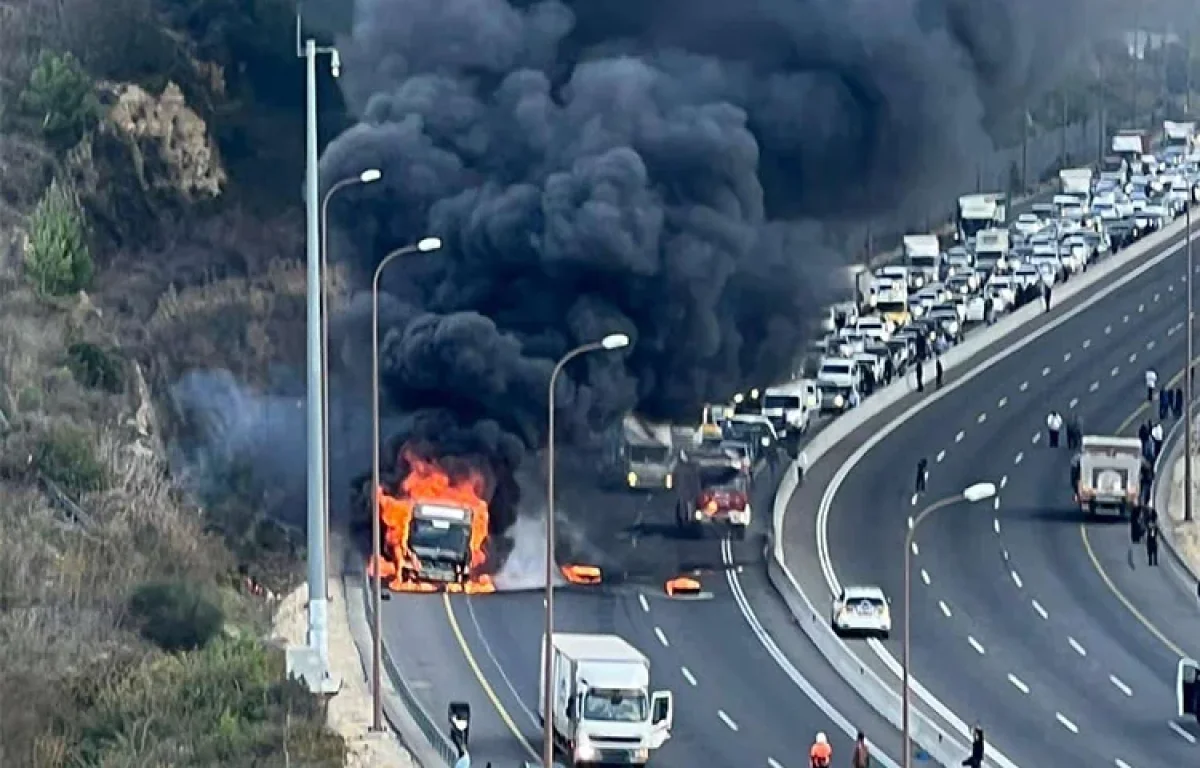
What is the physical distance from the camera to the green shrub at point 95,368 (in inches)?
2714

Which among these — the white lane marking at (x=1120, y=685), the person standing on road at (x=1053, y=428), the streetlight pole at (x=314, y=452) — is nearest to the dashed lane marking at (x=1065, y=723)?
the white lane marking at (x=1120, y=685)

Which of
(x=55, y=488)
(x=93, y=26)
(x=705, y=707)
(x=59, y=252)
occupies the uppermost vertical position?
(x=93, y=26)

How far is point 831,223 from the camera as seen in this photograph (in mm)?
74438

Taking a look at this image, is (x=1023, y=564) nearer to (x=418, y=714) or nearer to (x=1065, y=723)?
(x=1065, y=723)

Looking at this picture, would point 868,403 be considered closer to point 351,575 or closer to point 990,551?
point 990,551

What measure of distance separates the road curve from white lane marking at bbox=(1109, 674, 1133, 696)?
39 mm

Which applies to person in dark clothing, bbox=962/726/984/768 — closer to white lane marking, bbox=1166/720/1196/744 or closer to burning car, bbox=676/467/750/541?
white lane marking, bbox=1166/720/1196/744

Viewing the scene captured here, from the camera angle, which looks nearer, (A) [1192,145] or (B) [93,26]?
(B) [93,26]

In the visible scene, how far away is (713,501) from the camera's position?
6831cm

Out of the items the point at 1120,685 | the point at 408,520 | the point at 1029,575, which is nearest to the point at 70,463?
the point at 408,520

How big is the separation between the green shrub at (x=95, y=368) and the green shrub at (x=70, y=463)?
7.69 metres

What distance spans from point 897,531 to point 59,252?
70.1ft

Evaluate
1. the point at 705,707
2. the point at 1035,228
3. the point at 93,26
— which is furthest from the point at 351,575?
the point at 1035,228

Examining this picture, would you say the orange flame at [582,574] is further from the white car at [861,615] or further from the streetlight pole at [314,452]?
the streetlight pole at [314,452]
